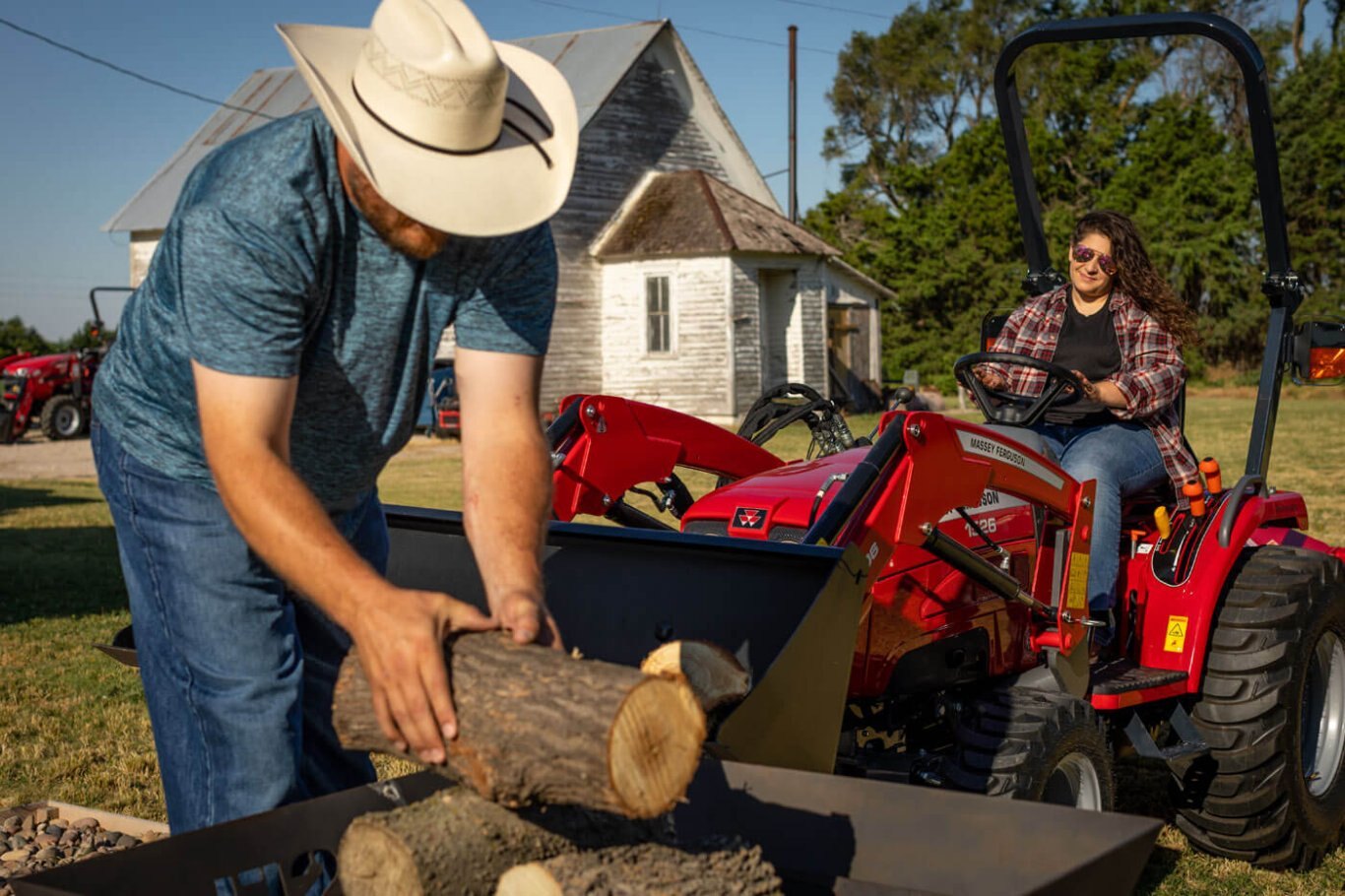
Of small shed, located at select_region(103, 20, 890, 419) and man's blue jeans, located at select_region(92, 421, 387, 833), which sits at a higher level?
small shed, located at select_region(103, 20, 890, 419)

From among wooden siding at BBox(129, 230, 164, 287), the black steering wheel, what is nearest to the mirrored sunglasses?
the black steering wheel

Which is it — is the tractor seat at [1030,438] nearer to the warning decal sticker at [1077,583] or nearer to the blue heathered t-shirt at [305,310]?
the warning decal sticker at [1077,583]

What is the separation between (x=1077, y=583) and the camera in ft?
13.5

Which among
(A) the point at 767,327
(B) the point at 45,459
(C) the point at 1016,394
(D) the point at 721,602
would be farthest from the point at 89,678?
(A) the point at 767,327

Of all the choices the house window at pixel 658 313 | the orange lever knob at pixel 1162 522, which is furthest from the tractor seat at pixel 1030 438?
the house window at pixel 658 313

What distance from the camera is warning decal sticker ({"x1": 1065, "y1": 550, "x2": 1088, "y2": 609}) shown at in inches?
160

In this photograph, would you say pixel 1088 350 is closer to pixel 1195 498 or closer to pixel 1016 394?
pixel 1016 394

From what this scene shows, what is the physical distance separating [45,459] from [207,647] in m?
20.2

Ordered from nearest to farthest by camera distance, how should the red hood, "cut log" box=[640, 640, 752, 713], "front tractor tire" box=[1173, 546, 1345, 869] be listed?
1. "cut log" box=[640, 640, 752, 713]
2. the red hood
3. "front tractor tire" box=[1173, 546, 1345, 869]

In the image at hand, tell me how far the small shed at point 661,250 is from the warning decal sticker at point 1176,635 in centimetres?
2141

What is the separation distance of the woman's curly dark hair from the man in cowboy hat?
2727 millimetres

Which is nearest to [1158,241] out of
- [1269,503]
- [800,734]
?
[1269,503]

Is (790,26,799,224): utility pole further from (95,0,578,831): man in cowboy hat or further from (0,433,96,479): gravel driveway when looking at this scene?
(95,0,578,831): man in cowboy hat

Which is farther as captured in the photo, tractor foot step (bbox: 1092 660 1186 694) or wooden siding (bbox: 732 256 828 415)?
wooden siding (bbox: 732 256 828 415)
